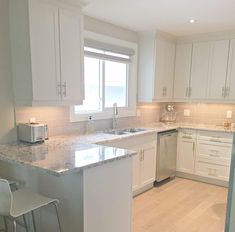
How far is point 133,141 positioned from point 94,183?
1467 mm

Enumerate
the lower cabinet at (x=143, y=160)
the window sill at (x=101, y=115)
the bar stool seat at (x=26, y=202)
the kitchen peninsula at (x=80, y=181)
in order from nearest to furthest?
the bar stool seat at (x=26, y=202) → the kitchen peninsula at (x=80, y=181) → the window sill at (x=101, y=115) → the lower cabinet at (x=143, y=160)

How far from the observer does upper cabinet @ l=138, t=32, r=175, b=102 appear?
12.9 feet

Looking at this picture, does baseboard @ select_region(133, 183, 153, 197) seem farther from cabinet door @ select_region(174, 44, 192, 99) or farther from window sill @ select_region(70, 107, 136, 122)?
cabinet door @ select_region(174, 44, 192, 99)

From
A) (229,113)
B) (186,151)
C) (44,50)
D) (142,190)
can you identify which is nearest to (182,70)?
(229,113)

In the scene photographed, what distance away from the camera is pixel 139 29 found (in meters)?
3.84

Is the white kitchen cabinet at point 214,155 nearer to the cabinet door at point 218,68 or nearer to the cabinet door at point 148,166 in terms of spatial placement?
the cabinet door at point 218,68

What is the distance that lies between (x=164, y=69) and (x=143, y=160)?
5.66 ft

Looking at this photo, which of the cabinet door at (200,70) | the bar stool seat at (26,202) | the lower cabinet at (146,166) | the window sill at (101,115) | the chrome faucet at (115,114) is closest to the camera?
the bar stool seat at (26,202)

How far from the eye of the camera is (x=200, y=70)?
13.9 ft

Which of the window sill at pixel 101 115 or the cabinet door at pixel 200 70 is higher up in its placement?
the cabinet door at pixel 200 70

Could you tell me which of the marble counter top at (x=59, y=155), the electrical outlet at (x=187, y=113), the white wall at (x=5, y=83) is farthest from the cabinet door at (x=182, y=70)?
the white wall at (x=5, y=83)

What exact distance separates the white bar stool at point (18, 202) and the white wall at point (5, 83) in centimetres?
76

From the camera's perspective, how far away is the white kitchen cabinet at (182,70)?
433cm

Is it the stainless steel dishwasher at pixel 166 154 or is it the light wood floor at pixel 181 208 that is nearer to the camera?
the light wood floor at pixel 181 208
